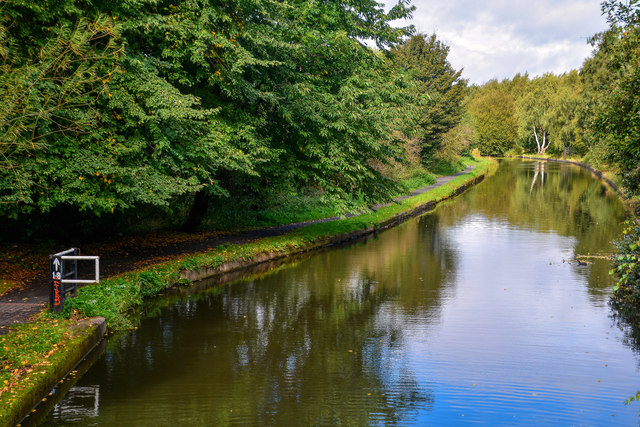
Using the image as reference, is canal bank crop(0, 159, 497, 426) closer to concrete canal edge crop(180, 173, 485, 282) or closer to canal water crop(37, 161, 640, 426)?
concrete canal edge crop(180, 173, 485, 282)

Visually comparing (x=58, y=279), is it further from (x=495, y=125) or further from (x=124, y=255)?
(x=495, y=125)

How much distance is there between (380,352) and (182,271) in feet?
20.6

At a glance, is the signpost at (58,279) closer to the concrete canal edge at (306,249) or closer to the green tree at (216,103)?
the green tree at (216,103)

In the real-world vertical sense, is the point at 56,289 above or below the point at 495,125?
below

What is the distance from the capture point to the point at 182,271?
550 inches

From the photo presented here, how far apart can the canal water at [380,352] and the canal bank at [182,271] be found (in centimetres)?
53

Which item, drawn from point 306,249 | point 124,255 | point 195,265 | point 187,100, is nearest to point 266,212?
point 306,249

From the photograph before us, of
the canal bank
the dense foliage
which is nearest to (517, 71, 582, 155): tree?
the canal bank

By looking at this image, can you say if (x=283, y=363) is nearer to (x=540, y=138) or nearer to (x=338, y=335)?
(x=338, y=335)

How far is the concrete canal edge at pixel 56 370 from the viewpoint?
6625mm

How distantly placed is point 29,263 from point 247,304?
5.39 meters

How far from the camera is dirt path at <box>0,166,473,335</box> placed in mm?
10094

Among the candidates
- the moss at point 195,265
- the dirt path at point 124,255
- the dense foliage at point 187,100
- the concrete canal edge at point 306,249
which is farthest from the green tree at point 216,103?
the concrete canal edge at point 306,249

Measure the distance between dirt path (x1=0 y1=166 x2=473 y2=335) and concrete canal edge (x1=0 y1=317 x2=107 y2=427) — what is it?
1.11 m
